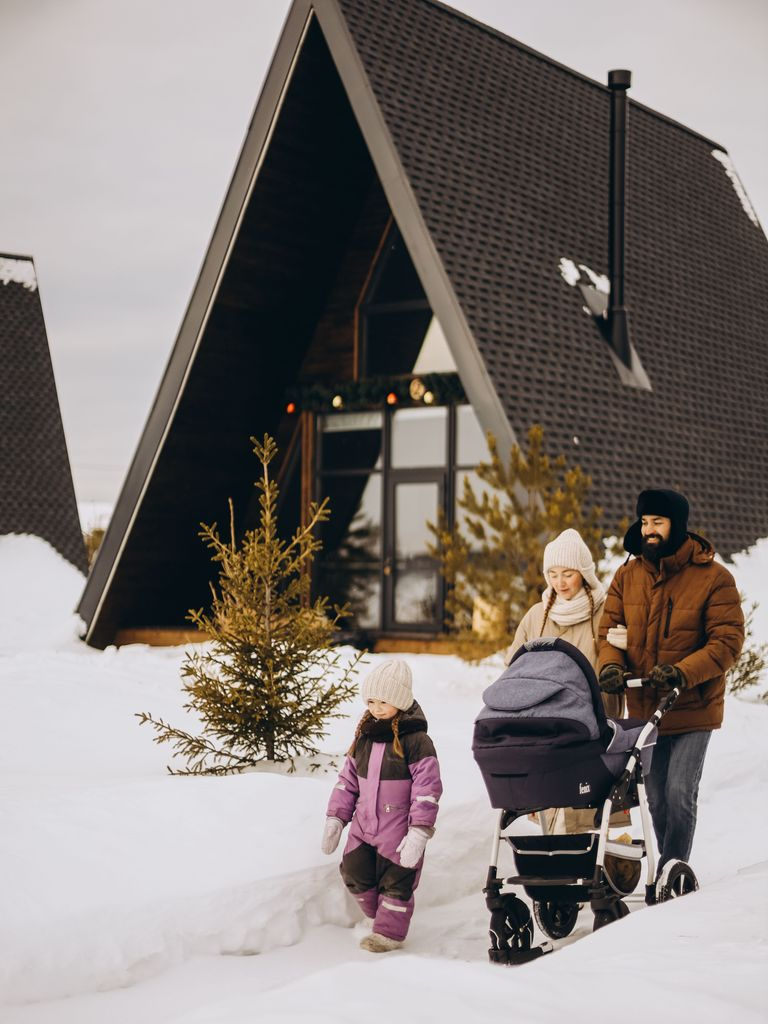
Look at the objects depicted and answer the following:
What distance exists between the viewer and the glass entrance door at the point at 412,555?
17484 millimetres

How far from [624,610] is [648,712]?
507mm

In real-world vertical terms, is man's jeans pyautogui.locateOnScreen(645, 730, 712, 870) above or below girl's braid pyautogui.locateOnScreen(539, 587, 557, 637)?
below

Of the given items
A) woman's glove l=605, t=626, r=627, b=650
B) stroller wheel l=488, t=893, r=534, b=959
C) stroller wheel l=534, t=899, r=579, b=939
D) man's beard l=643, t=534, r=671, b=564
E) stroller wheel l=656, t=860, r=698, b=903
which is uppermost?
man's beard l=643, t=534, r=671, b=564

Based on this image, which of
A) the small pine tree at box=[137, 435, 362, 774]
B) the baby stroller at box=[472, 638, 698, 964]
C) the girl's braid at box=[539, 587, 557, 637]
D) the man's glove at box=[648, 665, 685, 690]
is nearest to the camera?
the baby stroller at box=[472, 638, 698, 964]

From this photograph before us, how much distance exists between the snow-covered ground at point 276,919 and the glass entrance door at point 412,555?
25.9 ft

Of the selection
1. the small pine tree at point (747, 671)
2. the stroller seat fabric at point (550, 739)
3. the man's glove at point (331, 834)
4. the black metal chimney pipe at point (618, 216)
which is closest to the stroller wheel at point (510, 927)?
the stroller seat fabric at point (550, 739)

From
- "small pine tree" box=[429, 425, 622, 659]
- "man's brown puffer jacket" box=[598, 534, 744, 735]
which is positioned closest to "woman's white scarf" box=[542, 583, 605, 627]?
"man's brown puffer jacket" box=[598, 534, 744, 735]

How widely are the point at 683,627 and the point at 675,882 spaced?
118cm

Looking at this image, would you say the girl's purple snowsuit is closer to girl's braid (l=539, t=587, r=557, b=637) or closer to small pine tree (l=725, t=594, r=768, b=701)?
girl's braid (l=539, t=587, r=557, b=637)

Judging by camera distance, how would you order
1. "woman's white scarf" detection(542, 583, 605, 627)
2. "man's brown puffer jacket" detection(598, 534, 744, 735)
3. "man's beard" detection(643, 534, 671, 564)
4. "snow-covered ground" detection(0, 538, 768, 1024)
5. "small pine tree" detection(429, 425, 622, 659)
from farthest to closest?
"small pine tree" detection(429, 425, 622, 659) < "woman's white scarf" detection(542, 583, 605, 627) < "man's beard" detection(643, 534, 671, 564) < "man's brown puffer jacket" detection(598, 534, 744, 735) < "snow-covered ground" detection(0, 538, 768, 1024)

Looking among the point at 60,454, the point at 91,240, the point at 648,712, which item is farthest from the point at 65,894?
the point at 91,240

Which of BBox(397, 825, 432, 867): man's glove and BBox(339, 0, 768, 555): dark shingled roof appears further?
BBox(339, 0, 768, 555): dark shingled roof

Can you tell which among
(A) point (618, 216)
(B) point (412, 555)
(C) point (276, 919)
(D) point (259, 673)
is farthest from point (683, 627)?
(A) point (618, 216)

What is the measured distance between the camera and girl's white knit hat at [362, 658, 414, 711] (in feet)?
20.6
